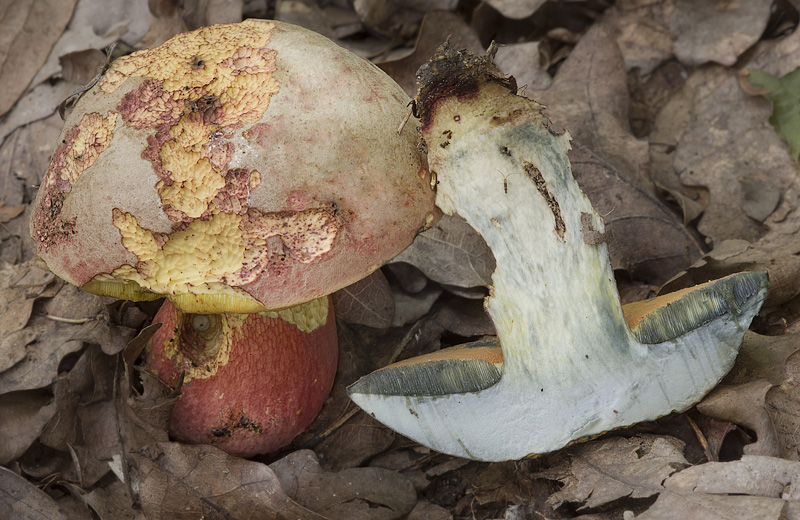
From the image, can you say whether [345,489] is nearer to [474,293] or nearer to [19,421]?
[474,293]

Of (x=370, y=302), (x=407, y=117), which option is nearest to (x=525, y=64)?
(x=370, y=302)

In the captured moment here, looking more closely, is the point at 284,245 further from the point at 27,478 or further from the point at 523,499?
the point at 27,478

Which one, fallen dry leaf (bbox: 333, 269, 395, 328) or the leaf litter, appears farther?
fallen dry leaf (bbox: 333, 269, 395, 328)

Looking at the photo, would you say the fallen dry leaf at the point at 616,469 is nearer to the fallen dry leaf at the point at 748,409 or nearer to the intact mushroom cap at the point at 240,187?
the fallen dry leaf at the point at 748,409

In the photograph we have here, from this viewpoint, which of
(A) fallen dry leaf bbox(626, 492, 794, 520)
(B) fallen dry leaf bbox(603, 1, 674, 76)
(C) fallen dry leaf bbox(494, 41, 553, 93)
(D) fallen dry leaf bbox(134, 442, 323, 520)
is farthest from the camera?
(B) fallen dry leaf bbox(603, 1, 674, 76)

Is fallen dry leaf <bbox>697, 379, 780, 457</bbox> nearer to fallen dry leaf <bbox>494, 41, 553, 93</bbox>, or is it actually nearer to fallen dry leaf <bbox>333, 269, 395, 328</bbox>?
fallen dry leaf <bbox>333, 269, 395, 328</bbox>

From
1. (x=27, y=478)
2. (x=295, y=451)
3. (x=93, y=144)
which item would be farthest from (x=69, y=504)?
(x=93, y=144)

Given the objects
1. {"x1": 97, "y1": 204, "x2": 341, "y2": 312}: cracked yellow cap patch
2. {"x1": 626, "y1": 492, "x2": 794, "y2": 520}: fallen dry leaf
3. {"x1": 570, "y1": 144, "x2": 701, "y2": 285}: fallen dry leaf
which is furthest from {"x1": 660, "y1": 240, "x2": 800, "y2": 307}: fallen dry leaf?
{"x1": 97, "y1": 204, "x2": 341, "y2": 312}: cracked yellow cap patch
